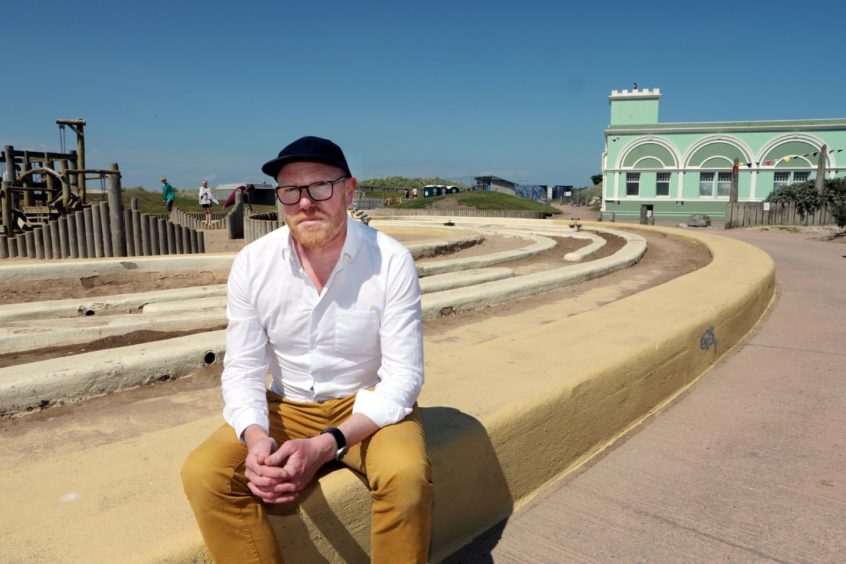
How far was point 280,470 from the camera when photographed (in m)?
1.86

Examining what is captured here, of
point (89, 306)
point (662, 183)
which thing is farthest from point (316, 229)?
point (662, 183)

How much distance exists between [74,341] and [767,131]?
35.8 meters

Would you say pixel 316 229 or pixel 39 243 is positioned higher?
pixel 316 229

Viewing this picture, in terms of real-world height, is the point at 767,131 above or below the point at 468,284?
above

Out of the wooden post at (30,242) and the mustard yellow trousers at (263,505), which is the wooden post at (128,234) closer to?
the wooden post at (30,242)

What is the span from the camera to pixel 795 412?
3902 mm

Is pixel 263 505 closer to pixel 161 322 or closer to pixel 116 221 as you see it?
pixel 161 322

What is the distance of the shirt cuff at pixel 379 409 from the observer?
2.11m

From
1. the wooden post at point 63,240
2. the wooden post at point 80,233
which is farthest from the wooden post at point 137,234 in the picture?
the wooden post at point 63,240

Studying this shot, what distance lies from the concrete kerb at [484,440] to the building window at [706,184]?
105 feet

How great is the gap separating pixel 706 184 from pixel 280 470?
36.5 metres

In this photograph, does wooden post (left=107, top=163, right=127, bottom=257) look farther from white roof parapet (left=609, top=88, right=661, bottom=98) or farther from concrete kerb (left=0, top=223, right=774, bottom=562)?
white roof parapet (left=609, top=88, right=661, bottom=98)

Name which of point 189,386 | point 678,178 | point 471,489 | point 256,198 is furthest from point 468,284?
point 256,198

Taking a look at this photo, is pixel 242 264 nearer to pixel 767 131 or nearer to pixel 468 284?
pixel 468 284
